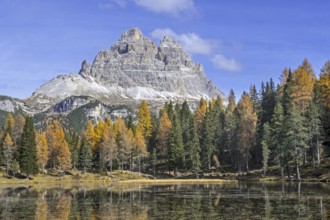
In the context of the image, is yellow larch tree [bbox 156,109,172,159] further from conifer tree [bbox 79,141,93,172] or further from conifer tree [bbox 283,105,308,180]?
conifer tree [bbox 283,105,308,180]

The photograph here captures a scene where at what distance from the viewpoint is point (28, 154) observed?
362 feet

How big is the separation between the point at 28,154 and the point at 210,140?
47.1 m

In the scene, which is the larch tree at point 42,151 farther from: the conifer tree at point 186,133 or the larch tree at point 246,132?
the larch tree at point 246,132

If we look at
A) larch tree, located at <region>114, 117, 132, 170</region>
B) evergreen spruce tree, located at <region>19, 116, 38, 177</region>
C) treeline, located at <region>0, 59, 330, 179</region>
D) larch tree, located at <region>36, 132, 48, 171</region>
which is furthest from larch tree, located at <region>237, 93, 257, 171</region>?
larch tree, located at <region>36, 132, 48, 171</region>

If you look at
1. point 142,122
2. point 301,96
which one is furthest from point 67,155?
point 301,96

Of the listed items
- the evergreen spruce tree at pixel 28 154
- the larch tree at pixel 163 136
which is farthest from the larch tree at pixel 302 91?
the evergreen spruce tree at pixel 28 154

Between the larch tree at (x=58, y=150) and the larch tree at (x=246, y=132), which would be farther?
the larch tree at (x=58, y=150)

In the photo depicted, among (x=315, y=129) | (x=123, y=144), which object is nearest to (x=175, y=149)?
(x=123, y=144)

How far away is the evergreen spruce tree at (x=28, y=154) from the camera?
359 feet

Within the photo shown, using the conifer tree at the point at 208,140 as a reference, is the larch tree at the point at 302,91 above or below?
above

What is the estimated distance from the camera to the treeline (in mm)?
96250

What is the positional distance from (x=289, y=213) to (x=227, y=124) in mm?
87493

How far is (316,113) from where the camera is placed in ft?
305

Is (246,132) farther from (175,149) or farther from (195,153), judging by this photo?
(175,149)
